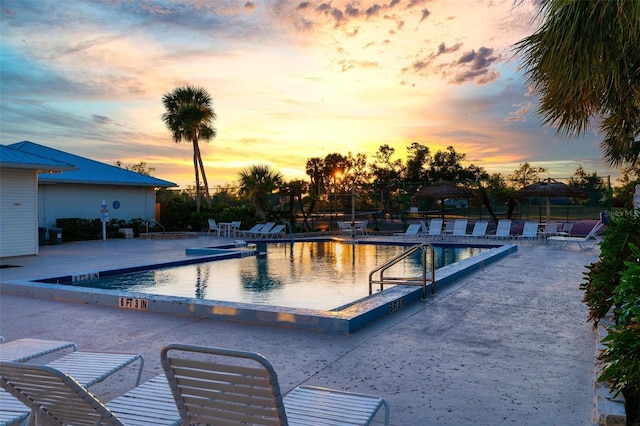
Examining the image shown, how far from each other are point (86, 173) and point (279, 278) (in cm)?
1413

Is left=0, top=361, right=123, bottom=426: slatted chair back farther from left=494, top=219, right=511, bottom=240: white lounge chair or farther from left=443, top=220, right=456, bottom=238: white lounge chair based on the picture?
left=443, top=220, right=456, bottom=238: white lounge chair

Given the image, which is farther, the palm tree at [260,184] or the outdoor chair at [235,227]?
the palm tree at [260,184]

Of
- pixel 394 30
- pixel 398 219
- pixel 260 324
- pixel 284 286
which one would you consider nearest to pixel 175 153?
pixel 398 219

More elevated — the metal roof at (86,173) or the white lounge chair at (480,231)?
the metal roof at (86,173)

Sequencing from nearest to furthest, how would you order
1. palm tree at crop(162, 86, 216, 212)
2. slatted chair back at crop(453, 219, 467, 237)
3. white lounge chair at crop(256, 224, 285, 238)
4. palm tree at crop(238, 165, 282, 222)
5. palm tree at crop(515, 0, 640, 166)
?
palm tree at crop(515, 0, 640, 166), slatted chair back at crop(453, 219, 467, 237), white lounge chair at crop(256, 224, 285, 238), palm tree at crop(238, 165, 282, 222), palm tree at crop(162, 86, 216, 212)

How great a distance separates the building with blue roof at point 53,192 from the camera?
12.8 m

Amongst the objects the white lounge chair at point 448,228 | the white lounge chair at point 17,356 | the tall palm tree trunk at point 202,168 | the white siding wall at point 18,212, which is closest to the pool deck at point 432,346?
the white lounge chair at point 17,356

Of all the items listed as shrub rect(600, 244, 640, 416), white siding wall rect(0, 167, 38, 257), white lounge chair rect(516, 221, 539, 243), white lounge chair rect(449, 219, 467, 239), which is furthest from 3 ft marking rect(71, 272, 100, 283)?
white lounge chair rect(516, 221, 539, 243)

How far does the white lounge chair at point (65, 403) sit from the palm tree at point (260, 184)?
62.5 ft

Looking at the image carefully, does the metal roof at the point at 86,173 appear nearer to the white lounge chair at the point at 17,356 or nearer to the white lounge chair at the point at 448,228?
the white lounge chair at the point at 448,228

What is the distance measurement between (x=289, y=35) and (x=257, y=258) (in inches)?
252

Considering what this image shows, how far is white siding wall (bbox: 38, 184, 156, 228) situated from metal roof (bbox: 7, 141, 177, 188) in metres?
0.44

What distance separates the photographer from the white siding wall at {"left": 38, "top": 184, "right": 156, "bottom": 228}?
61.6ft

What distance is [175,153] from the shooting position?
→ 2859 cm
